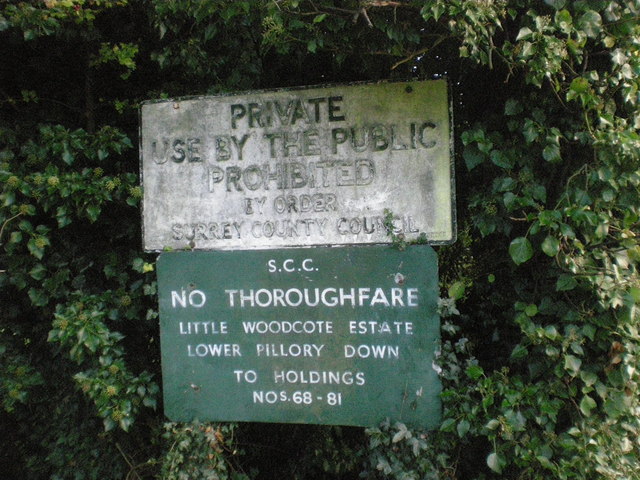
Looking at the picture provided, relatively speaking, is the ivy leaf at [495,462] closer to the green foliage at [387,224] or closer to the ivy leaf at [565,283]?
the green foliage at [387,224]

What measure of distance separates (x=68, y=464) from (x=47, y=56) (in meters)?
2.32

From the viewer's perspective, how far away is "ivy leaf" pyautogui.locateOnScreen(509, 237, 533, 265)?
7.11 feet

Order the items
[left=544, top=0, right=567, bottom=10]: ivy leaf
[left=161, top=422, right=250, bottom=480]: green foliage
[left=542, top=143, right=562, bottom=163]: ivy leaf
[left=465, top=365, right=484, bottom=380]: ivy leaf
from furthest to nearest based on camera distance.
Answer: [left=161, top=422, right=250, bottom=480]: green foliage < [left=465, top=365, right=484, bottom=380]: ivy leaf < [left=542, top=143, right=562, bottom=163]: ivy leaf < [left=544, top=0, right=567, bottom=10]: ivy leaf

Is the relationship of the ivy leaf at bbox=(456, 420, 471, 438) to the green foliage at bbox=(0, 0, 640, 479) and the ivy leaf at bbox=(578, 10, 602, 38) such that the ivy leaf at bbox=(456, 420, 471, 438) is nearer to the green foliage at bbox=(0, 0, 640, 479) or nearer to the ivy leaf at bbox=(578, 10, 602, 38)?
the green foliage at bbox=(0, 0, 640, 479)

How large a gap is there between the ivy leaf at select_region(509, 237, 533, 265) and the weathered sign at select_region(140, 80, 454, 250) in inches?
12.6

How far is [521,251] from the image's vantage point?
2170mm

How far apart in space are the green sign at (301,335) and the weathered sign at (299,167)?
0.12m

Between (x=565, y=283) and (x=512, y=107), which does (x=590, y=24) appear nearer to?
(x=512, y=107)

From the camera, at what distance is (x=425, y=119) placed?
2.44 m

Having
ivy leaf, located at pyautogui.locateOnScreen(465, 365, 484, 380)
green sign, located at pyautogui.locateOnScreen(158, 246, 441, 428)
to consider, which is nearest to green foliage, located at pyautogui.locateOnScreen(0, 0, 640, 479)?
ivy leaf, located at pyautogui.locateOnScreen(465, 365, 484, 380)

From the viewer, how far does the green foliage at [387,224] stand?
2.12 metres

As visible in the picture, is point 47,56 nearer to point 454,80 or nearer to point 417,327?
point 454,80

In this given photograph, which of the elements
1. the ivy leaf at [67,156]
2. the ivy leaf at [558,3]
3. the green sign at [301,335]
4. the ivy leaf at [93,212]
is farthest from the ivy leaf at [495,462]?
the ivy leaf at [67,156]

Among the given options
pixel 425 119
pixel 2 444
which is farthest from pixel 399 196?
pixel 2 444
